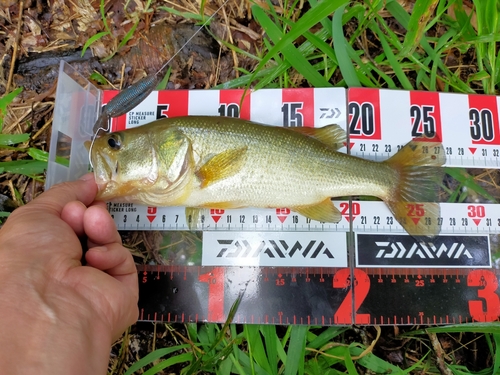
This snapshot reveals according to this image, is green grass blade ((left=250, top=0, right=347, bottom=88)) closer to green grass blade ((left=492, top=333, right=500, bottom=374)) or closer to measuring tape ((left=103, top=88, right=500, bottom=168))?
measuring tape ((left=103, top=88, right=500, bottom=168))

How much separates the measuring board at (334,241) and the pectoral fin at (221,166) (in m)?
0.43

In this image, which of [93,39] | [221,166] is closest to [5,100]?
[93,39]

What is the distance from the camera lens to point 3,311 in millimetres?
1522

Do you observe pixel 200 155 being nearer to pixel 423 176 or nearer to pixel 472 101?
pixel 423 176

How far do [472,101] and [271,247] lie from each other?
188 centimetres

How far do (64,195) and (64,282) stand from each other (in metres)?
0.59

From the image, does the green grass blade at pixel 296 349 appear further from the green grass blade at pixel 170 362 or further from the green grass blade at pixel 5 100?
the green grass blade at pixel 5 100

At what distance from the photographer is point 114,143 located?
7.40ft

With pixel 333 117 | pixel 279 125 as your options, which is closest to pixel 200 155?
pixel 279 125

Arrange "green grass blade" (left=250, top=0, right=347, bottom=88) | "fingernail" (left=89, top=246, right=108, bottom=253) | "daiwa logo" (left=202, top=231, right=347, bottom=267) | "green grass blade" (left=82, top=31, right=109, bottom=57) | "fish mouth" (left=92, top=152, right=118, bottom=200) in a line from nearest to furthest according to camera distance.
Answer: "fingernail" (left=89, top=246, right=108, bottom=253)
"fish mouth" (left=92, top=152, right=118, bottom=200)
"green grass blade" (left=250, top=0, right=347, bottom=88)
"daiwa logo" (left=202, top=231, right=347, bottom=267)
"green grass blade" (left=82, top=31, right=109, bottom=57)

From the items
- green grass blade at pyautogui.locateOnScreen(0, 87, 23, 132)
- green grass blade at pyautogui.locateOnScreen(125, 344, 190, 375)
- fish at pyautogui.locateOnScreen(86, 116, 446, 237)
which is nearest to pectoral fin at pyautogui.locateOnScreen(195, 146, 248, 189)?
fish at pyautogui.locateOnScreen(86, 116, 446, 237)

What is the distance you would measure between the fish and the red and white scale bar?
15cm

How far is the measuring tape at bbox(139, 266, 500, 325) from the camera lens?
255 cm

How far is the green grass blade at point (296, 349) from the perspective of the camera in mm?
2416
